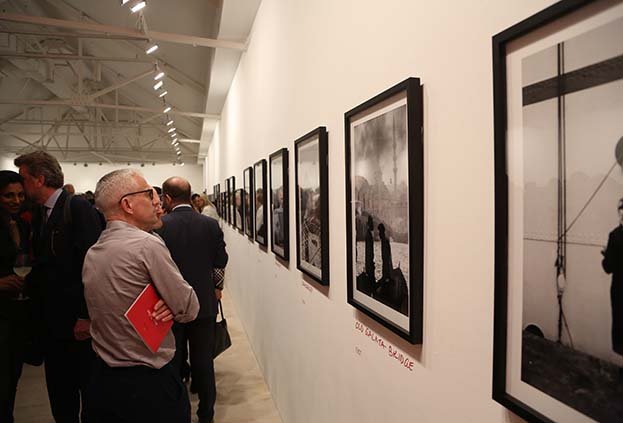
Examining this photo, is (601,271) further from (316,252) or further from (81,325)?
(81,325)

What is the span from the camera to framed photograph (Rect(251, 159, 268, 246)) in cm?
374

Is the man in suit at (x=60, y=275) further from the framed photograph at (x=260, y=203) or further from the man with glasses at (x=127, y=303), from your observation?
the framed photograph at (x=260, y=203)

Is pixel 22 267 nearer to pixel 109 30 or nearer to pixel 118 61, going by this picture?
pixel 109 30

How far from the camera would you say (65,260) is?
2588mm

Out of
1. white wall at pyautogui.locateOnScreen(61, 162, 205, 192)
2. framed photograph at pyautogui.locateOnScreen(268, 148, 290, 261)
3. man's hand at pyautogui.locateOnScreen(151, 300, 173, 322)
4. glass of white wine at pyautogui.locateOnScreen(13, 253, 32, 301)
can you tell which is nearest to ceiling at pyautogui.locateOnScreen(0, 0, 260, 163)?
white wall at pyautogui.locateOnScreen(61, 162, 205, 192)

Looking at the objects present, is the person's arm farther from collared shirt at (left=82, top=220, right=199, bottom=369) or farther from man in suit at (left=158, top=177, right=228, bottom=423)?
man in suit at (left=158, top=177, right=228, bottom=423)

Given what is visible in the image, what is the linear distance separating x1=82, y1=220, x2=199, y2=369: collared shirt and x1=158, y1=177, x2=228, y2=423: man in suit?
136 centimetres

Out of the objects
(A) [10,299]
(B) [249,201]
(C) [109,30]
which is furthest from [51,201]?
(C) [109,30]

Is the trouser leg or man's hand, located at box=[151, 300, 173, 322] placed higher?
man's hand, located at box=[151, 300, 173, 322]

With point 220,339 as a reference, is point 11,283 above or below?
above

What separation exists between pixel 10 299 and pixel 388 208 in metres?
2.73

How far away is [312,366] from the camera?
7.93 feet

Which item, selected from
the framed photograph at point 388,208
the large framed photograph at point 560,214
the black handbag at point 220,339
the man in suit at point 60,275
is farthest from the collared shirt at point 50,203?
the large framed photograph at point 560,214

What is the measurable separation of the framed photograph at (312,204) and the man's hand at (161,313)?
771mm
